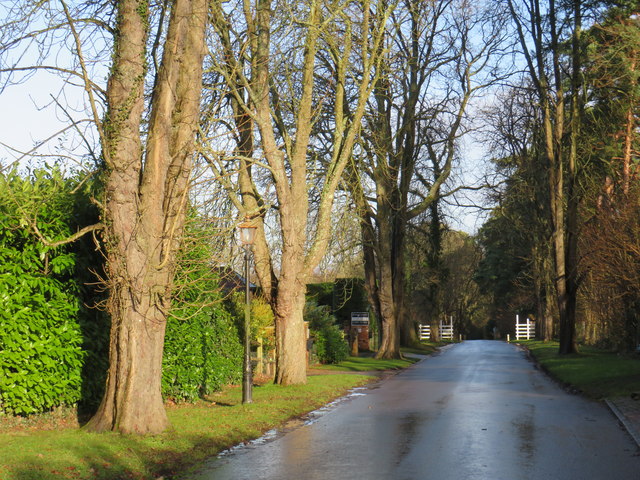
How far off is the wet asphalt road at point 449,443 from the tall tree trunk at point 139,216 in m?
1.98

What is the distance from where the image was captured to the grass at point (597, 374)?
19.3 metres

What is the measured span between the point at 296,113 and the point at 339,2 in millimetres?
3442

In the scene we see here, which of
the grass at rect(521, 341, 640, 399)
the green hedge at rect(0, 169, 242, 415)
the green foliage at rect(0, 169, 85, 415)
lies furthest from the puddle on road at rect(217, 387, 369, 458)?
the grass at rect(521, 341, 640, 399)

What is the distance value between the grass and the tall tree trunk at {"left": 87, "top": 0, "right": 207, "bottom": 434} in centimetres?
1171

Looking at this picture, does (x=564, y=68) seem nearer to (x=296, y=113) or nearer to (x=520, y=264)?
(x=296, y=113)

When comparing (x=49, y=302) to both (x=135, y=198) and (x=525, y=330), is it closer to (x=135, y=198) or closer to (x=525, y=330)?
(x=135, y=198)

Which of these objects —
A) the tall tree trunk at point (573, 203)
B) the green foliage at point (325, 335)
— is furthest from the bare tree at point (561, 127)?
the green foliage at point (325, 335)

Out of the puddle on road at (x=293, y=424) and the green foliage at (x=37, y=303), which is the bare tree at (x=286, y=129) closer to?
the puddle on road at (x=293, y=424)

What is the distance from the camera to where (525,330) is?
72875 millimetres

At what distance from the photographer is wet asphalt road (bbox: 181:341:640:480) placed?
973 cm

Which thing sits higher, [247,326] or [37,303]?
[37,303]

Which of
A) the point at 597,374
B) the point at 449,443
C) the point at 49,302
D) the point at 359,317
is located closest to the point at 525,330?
the point at 359,317

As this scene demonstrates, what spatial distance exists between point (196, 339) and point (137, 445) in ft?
22.1

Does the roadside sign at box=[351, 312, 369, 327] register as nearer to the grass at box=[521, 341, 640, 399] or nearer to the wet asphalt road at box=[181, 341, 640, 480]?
the grass at box=[521, 341, 640, 399]
